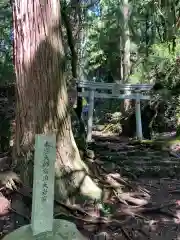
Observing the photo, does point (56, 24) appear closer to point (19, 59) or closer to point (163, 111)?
point (19, 59)

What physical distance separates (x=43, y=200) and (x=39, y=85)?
1.67 metres

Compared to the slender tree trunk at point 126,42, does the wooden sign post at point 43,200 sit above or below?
below

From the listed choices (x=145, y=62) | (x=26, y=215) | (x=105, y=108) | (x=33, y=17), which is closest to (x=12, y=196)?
(x=26, y=215)

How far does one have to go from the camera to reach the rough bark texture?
3842 mm

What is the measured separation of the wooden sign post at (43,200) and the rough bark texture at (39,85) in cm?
134

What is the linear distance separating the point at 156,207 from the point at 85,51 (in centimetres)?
1825

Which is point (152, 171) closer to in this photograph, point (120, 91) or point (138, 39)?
point (120, 91)

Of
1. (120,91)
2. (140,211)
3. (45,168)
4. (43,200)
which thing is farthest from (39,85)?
(120,91)

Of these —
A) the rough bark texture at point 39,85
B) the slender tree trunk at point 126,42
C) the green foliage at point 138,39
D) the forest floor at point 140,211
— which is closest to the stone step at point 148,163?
the forest floor at point 140,211

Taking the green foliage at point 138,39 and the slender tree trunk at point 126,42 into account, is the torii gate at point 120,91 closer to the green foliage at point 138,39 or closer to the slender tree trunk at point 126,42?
the green foliage at point 138,39

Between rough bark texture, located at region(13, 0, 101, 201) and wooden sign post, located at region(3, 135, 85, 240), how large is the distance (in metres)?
1.34

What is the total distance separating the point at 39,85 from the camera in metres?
3.85

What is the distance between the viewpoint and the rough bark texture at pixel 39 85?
12.6 ft

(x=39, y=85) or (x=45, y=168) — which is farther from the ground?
(x=39, y=85)
